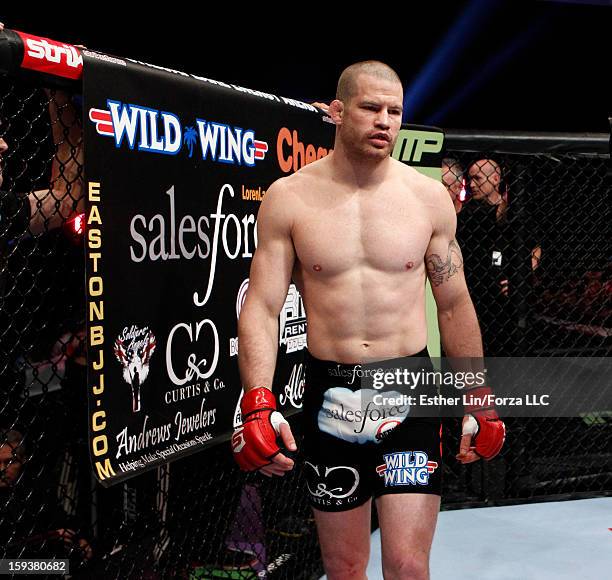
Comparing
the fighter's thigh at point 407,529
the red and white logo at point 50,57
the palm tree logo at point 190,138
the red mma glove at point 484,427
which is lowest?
the fighter's thigh at point 407,529

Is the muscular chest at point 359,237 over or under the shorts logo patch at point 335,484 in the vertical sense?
over

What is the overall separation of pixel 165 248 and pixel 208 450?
935 millimetres

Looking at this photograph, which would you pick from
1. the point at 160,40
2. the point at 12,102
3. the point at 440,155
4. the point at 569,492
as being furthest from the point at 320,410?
the point at 160,40

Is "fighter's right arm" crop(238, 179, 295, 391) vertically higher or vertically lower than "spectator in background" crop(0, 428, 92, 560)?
higher

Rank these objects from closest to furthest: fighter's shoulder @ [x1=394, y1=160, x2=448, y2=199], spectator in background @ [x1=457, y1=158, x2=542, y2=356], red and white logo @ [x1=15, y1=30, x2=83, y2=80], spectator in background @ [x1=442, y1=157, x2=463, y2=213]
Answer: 1. red and white logo @ [x1=15, y1=30, x2=83, y2=80]
2. fighter's shoulder @ [x1=394, y1=160, x2=448, y2=199]
3. spectator in background @ [x1=442, y1=157, x2=463, y2=213]
4. spectator in background @ [x1=457, y1=158, x2=542, y2=356]

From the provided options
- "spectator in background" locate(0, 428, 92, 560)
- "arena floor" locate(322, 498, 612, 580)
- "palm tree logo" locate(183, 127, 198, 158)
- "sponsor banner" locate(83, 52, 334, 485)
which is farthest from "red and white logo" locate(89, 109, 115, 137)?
"arena floor" locate(322, 498, 612, 580)

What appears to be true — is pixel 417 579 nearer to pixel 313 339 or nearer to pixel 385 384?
pixel 385 384

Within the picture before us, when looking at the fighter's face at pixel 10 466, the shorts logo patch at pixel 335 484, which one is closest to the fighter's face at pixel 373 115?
the shorts logo patch at pixel 335 484

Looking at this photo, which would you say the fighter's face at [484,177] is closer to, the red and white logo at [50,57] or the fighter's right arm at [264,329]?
the fighter's right arm at [264,329]

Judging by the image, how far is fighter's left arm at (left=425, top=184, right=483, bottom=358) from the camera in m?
2.45

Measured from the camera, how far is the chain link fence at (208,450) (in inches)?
82.8

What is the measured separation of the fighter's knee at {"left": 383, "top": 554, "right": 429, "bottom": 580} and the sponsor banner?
613 millimetres

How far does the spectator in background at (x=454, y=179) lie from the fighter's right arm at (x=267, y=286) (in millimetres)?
1869

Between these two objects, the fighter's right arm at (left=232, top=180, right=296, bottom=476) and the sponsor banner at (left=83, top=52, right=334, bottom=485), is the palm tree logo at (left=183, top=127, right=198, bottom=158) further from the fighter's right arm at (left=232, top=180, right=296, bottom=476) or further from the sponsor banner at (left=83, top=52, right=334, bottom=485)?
the fighter's right arm at (left=232, top=180, right=296, bottom=476)
